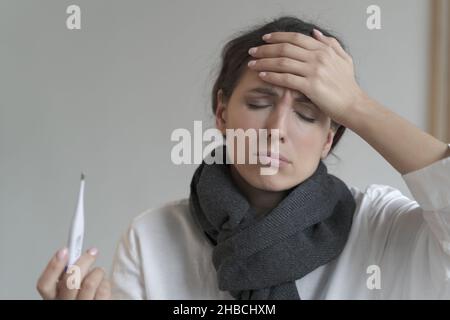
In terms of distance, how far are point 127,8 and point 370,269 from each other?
0.97 m

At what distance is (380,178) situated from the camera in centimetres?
140

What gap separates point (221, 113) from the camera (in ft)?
2.90

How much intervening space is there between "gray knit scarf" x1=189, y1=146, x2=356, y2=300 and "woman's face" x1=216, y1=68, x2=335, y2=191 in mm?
35

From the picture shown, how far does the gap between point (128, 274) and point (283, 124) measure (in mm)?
351

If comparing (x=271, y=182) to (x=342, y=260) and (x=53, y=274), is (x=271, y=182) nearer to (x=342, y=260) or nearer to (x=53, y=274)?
(x=342, y=260)

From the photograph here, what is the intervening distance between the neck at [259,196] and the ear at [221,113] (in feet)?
0.27

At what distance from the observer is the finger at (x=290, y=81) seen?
0.73 metres

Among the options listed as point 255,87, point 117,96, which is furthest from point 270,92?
point 117,96

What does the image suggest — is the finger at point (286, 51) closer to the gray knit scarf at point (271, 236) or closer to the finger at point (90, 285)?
the gray knit scarf at point (271, 236)

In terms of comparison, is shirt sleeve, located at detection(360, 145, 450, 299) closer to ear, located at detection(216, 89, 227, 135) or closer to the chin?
the chin

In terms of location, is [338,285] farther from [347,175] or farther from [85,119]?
[85,119]

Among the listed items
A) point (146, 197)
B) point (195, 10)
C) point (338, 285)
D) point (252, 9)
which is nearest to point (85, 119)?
point (146, 197)

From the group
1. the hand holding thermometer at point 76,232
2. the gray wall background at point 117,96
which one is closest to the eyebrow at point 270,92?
the hand holding thermometer at point 76,232

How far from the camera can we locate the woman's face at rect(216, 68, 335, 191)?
76cm
